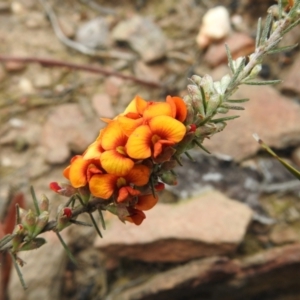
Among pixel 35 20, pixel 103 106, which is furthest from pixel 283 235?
pixel 35 20

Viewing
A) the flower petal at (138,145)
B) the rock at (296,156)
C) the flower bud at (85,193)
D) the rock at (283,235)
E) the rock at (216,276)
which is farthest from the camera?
the rock at (296,156)

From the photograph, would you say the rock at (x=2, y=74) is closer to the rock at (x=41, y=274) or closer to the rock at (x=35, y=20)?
the rock at (x=35, y=20)

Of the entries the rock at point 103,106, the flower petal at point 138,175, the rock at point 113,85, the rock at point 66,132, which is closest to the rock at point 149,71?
the rock at point 113,85

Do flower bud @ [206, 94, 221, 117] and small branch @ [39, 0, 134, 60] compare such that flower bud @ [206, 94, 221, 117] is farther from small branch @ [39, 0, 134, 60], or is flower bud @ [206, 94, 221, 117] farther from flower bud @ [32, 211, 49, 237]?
small branch @ [39, 0, 134, 60]

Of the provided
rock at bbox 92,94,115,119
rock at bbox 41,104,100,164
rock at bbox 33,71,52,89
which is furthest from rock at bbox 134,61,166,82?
rock at bbox 33,71,52,89

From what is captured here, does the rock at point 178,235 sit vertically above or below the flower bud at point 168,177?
below

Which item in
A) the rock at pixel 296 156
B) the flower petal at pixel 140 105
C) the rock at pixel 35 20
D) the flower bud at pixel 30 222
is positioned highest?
the flower petal at pixel 140 105

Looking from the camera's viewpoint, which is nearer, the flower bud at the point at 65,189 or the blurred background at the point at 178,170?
the flower bud at the point at 65,189

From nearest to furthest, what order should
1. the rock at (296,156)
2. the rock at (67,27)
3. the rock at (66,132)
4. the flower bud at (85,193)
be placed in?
the flower bud at (85,193) → the rock at (296,156) → the rock at (66,132) → the rock at (67,27)
